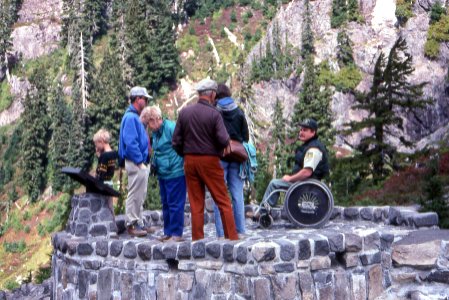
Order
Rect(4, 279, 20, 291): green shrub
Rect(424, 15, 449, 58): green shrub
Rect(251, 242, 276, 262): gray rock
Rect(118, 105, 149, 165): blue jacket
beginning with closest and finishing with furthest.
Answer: Rect(251, 242, 276, 262): gray rock, Rect(118, 105, 149, 165): blue jacket, Rect(4, 279, 20, 291): green shrub, Rect(424, 15, 449, 58): green shrub

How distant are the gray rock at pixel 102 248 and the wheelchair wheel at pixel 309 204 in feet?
9.65

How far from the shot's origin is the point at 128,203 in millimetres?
10469

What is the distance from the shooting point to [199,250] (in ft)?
27.8

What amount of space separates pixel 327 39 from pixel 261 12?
17.7m

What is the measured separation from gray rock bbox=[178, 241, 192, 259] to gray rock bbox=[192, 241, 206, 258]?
6cm

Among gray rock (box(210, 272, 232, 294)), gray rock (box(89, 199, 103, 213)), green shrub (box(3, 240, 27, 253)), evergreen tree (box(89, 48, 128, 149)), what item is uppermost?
evergreen tree (box(89, 48, 128, 149))

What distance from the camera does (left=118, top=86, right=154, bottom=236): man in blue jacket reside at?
998 cm

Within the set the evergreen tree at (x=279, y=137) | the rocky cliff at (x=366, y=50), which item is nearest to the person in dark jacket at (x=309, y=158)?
the evergreen tree at (x=279, y=137)

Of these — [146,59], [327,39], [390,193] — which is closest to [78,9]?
[146,59]

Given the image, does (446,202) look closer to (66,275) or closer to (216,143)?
(216,143)

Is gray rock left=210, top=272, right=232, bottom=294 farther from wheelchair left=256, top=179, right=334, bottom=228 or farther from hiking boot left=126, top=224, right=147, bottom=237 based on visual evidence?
wheelchair left=256, top=179, right=334, bottom=228

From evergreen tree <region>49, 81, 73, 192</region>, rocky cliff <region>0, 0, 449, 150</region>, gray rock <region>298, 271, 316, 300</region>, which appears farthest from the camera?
evergreen tree <region>49, 81, 73, 192</region>

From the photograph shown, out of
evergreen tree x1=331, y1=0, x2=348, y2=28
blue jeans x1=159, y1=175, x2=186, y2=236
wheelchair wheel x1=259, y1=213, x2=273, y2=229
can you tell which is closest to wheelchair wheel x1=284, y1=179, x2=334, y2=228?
wheelchair wheel x1=259, y1=213, x2=273, y2=229

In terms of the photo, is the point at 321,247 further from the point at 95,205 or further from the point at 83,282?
the point at 95,205
